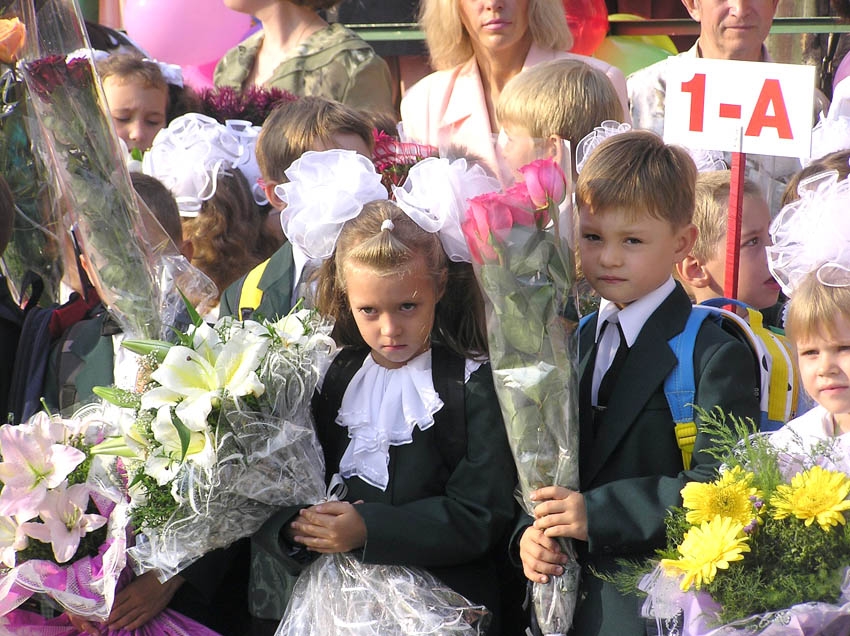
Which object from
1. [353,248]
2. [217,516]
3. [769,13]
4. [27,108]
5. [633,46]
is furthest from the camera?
[633,46]

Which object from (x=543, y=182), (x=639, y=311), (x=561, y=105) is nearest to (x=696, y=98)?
(x=561, y=105)

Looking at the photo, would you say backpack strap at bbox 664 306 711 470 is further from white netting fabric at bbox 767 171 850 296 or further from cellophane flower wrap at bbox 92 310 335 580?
cellophane flower wrap at bbox 92 310 335 580

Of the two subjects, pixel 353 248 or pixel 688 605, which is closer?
pixel 688 605

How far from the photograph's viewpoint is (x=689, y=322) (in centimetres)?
279

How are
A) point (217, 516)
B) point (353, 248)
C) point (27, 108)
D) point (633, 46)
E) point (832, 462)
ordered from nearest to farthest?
1. point (832, 462)
2. point (217, 516)
3. point (353, 248)
4. point (27, 108)
5. point (633, 46)

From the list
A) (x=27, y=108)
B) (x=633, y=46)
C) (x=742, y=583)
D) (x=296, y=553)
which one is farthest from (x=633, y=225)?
(x=633, y=46)

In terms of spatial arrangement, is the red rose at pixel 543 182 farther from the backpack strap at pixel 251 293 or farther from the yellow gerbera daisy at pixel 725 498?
the backpack strap at pixel 251 293

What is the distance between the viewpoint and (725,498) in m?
2.34

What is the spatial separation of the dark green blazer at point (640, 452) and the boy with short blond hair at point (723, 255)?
0.84 meters

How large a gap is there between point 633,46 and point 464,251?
12.5 feet

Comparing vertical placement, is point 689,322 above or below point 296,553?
above

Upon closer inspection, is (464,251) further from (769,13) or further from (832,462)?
(769,13)

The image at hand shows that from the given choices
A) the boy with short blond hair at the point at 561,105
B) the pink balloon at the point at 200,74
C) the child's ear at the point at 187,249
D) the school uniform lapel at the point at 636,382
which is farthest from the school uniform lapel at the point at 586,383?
the pink balloon at the point at 200,74

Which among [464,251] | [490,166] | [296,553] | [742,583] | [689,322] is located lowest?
[296,553]
